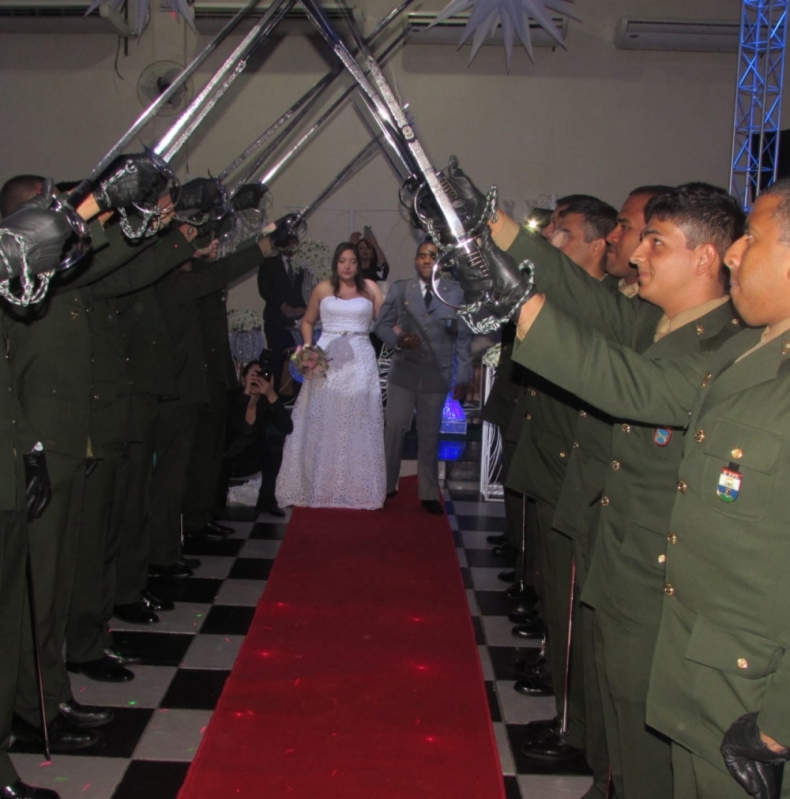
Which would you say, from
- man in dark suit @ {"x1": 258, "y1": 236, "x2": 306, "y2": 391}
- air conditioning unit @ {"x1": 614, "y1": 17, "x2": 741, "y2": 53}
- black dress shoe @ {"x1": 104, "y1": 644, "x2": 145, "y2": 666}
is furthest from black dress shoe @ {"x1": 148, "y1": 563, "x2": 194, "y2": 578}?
air conditioning unit @ {"x1": 614, "y1": 17, "x2": 741, "y2": 53}

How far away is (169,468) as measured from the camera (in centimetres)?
408

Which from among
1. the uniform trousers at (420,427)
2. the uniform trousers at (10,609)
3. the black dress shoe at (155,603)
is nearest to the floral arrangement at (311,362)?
the uniform trousers at (420,427)

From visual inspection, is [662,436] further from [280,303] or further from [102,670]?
[280,303]

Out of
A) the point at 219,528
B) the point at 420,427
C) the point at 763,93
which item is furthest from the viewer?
the point at 763,93

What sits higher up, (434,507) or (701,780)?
(701,780)

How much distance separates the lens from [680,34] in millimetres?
8438

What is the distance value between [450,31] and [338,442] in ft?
16.5

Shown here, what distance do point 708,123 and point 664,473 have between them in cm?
786

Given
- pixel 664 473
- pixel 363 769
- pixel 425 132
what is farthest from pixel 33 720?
pixel 425 132

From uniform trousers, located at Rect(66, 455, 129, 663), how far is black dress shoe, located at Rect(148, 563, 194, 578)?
2.93 ft

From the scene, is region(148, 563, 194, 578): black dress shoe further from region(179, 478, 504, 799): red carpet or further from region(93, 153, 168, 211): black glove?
region(93, 153, 168, 211): black glove

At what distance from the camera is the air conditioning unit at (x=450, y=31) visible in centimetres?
846

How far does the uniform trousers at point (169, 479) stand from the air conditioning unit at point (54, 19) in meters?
5.63

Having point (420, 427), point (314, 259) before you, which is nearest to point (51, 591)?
point (420, 427)
